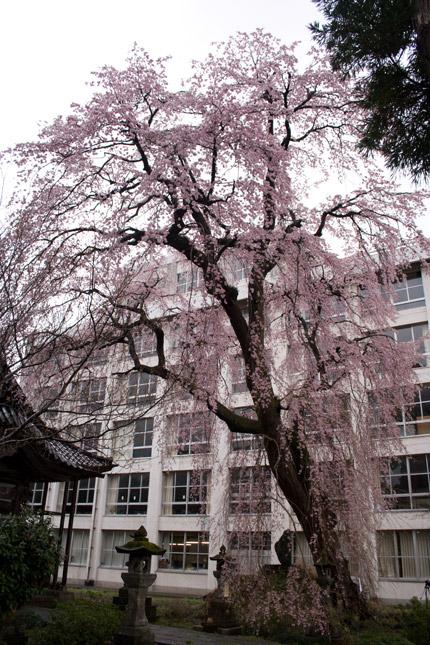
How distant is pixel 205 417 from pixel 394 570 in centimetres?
1102

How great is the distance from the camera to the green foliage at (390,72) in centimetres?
503

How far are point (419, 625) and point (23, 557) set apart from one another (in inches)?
254

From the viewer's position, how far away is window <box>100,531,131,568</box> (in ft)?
83.3

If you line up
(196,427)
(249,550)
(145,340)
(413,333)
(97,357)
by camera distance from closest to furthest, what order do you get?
(97,357), (249,550), (196,427), (145,340), (413,333)

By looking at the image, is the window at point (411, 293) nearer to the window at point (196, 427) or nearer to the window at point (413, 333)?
the window at point (413, 333)

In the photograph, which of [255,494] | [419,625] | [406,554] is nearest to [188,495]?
[406,554]

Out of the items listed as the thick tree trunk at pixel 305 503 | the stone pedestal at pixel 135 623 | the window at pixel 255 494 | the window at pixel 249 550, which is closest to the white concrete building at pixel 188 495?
the window at pixel 255 494

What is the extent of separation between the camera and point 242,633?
431 inches

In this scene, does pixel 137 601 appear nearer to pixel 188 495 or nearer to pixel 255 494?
pixel 255 494

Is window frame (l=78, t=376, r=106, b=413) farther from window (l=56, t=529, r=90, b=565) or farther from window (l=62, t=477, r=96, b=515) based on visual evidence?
window (l=56, t=529, r=90, b=565)

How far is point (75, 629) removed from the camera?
736 cm

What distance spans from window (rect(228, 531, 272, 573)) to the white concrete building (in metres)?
0.94

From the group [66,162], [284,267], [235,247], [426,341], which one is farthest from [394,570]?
[66,162]

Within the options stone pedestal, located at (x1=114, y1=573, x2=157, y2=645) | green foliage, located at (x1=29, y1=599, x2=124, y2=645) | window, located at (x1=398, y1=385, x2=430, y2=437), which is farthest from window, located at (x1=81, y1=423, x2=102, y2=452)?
window, located at (x1=398, y1=385, x2=430, y2=437)
